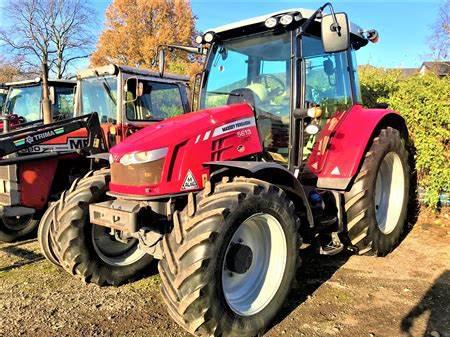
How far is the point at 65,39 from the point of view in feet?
115

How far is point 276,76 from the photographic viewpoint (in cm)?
421

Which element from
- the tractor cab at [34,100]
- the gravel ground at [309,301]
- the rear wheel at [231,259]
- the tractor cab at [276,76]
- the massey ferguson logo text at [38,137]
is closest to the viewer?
the rear wheel at [231,259]

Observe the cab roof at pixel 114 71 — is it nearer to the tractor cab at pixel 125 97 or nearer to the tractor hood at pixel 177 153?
the tractor cab at pixel 125 97

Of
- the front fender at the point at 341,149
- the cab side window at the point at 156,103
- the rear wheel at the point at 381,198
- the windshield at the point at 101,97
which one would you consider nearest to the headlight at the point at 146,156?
the front fender at the point at 341,149

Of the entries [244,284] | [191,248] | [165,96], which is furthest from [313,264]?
[165,96]

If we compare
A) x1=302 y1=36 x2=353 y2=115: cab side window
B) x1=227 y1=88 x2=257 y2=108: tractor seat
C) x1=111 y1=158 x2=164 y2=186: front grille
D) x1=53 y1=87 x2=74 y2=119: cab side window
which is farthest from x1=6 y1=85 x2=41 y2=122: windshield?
x1=302 y1=36 x2=353 y2=115: cab side window

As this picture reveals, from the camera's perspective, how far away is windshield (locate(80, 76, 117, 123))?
7004 mm

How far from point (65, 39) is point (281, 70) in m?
34.8

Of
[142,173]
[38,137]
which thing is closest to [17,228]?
[38,137]

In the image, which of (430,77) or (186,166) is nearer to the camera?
(186,166)

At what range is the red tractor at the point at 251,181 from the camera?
309cm

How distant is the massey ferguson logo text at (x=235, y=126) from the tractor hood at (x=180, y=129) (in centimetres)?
3

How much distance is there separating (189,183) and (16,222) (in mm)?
3793

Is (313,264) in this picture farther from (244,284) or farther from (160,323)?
(160,323)
